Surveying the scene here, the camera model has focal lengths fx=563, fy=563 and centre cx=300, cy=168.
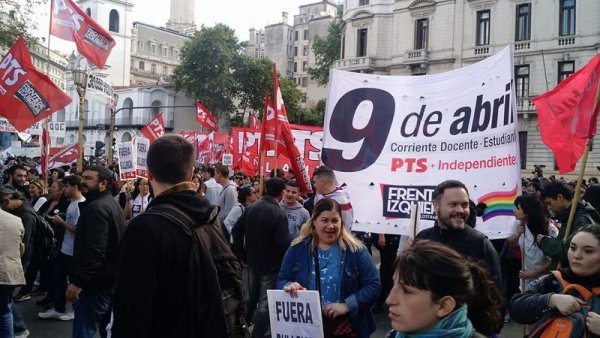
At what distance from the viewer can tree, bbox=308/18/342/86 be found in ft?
177

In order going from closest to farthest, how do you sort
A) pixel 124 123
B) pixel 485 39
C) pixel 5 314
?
pixel 5 314 → pixel 485 39 → pixel 124 123

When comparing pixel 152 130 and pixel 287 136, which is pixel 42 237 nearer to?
pixel 287 136

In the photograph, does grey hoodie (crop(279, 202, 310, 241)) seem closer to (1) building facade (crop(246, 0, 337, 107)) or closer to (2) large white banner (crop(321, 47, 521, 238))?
(2) large white banner (crop(321, 47, 521, 238))

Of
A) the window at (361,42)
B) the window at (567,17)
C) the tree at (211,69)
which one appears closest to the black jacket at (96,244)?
the window at (567,17)

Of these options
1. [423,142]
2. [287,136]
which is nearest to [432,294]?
[423,142]

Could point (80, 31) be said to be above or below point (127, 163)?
above

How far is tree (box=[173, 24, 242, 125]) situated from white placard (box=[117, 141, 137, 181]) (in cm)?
4803

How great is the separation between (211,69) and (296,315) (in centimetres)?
5639

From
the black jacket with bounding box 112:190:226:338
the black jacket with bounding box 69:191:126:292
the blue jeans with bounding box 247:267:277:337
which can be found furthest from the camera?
the blue jeans with bounding box 247:267:277:337

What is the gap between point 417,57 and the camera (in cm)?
3928

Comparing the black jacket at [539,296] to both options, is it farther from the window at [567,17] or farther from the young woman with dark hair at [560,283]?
the window at [567,17]

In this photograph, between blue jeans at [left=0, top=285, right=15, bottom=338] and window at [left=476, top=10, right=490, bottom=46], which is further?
window at [left=476, top=10, right=490, bottom=46]

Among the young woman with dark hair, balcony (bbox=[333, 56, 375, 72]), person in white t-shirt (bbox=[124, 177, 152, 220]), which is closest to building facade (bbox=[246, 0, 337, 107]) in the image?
balcony (bbox=[333, 56, 375, 72])

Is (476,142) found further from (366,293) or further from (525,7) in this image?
(525,7)
